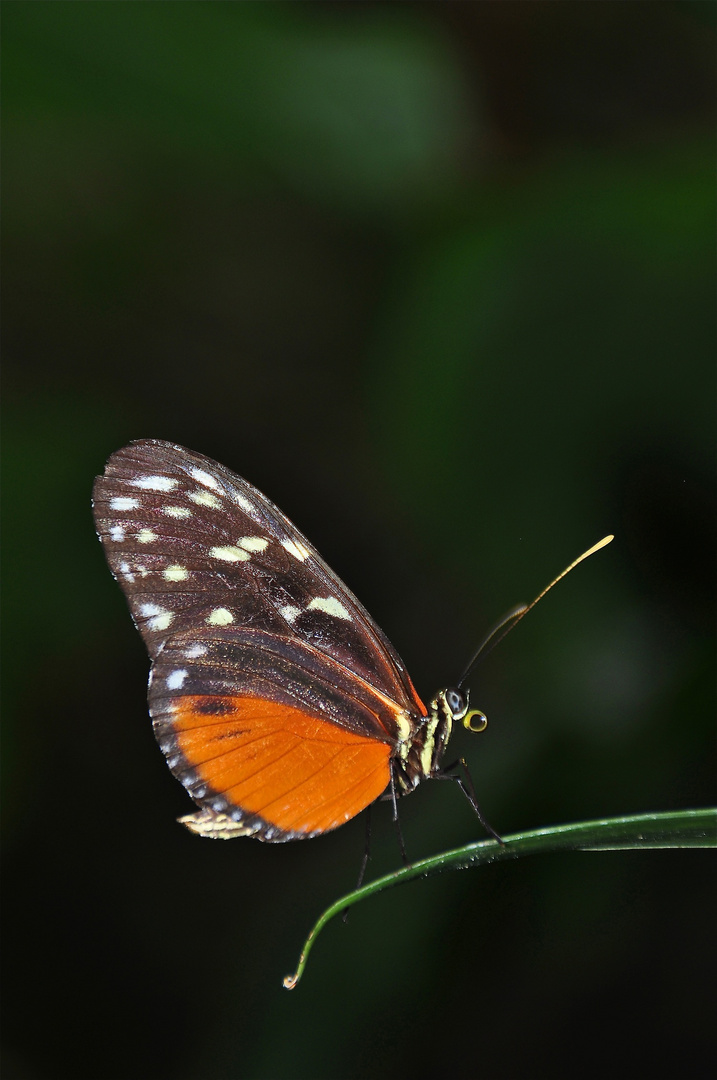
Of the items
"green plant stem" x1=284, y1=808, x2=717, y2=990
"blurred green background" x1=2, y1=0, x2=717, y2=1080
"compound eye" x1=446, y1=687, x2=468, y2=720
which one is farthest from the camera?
"blurred green background" x1=2, y1=0, x2=717, y2=1080

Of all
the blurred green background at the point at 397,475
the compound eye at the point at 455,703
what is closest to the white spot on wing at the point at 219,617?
the compound eye at the point at 455,703

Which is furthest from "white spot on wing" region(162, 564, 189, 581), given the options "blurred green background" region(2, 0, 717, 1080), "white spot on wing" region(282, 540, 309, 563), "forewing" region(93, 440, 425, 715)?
"blurred green background" region(2, 0, 717, 1080)

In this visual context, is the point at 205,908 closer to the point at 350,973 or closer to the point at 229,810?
the point at 350,973

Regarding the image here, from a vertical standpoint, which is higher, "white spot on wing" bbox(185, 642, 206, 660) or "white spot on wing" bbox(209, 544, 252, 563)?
"white spot on wing" bbox(209, 544, 252, 563)

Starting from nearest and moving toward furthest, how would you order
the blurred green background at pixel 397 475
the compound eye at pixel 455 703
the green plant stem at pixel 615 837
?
1. the green plant stem at pixel 615 837
2. the compound eye at pixel 455 703
3. the blurred green background at pixel 397 475

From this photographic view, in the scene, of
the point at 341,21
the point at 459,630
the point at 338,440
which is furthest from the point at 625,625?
the point at 341,21

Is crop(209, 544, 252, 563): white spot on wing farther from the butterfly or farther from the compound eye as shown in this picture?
the compound eye

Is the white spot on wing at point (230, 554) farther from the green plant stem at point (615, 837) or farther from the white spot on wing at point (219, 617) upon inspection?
the green plant stem at point (615, 837)
